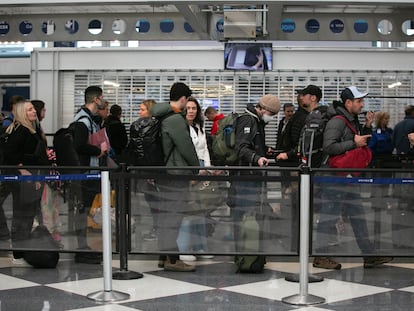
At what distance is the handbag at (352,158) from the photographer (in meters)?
6.19

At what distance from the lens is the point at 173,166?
590 cm

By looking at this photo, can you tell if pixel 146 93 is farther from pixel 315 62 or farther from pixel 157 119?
pixel 157 119

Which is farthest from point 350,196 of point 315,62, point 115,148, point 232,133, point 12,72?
point 12,72

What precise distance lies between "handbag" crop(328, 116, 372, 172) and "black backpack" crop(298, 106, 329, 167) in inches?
7.3

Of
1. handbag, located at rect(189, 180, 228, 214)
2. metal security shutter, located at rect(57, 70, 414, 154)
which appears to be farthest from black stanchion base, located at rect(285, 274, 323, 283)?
metal security shutter, located at rect(57, 70, 414, 154)

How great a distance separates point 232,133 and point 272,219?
0.95 meters

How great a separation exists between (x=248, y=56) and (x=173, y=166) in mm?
7335

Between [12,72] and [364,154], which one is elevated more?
[12,72]

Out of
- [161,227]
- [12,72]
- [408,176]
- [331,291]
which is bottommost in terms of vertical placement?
[331,291]

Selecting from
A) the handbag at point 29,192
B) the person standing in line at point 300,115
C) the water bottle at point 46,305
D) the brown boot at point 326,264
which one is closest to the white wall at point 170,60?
the person standing in line at point 300,115

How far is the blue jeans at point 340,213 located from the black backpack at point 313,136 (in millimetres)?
739

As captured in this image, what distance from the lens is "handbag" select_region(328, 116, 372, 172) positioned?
6.19 m

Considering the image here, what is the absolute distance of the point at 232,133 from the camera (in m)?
6.32

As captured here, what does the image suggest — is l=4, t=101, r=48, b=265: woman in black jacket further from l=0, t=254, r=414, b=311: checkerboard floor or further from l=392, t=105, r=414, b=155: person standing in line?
l=392, t=105, r=414, b=155: person standing in line
